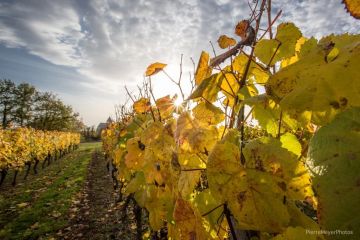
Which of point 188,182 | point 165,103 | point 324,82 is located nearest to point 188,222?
point 188,182

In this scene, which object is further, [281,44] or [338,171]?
[281,44]

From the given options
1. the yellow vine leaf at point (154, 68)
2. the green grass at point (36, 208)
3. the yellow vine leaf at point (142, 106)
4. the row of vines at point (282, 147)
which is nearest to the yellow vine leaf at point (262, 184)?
the row of vines at point (282, 147)

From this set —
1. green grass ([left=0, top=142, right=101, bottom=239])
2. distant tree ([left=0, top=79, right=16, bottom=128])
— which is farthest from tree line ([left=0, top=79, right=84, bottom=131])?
green grass ([left=0, top=142, right=101, bottom=239])

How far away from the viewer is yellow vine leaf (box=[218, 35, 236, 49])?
4.02ft

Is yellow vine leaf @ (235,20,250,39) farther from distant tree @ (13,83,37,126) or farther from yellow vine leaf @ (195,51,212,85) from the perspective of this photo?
distant tree @ (13,83,37,126)

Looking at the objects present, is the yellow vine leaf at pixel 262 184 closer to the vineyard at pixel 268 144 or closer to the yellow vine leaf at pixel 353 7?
the vineyard at pixel 268 144

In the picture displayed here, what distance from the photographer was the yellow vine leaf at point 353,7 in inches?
22.1

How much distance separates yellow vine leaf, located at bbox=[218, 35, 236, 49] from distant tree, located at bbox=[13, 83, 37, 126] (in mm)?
77110

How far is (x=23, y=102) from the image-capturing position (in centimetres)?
6844

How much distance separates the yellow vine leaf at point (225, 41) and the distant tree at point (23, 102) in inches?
3036

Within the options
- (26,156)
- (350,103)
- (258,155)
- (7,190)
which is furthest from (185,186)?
(26,156)

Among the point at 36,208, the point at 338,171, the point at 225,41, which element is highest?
the point at 225,41

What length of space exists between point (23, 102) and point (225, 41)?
79254mm

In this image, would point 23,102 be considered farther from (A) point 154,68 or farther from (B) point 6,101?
(A) point 154,68
